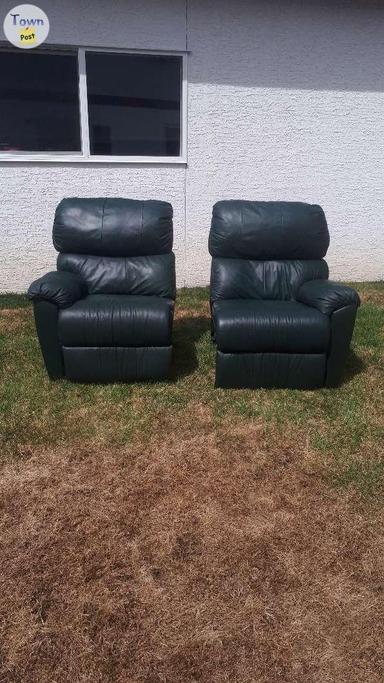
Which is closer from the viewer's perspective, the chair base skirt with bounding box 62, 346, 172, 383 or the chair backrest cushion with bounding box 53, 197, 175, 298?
the chair base skirt with bounding box 62, 346, 172, 383

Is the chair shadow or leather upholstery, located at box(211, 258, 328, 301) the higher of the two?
leather upholstery, located at box(211, 258, 328, 301)

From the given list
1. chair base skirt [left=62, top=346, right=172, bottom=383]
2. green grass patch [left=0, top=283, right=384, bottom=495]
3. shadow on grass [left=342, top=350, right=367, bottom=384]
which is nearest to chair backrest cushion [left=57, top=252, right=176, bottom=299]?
green grass patch [left=0, top=283, right=384, bottom=495]

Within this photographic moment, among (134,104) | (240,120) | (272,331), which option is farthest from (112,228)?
(240,120)

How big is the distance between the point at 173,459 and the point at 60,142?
3645 millimetres

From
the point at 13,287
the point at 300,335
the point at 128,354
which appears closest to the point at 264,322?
the point at 300,335

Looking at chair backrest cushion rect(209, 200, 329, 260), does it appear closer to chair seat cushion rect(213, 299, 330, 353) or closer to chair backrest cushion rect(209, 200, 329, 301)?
chair backrest cushion rect(209, 200, 329, 301)

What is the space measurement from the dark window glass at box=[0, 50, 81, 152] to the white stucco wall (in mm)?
231

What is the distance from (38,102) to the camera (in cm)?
452

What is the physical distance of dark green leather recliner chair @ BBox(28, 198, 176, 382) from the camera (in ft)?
9.21

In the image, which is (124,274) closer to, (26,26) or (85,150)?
(85,150)

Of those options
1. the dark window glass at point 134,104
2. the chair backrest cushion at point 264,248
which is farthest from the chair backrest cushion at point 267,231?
the dark window glass at point 134,104

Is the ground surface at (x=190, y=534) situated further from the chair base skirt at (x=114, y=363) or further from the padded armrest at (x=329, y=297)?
the padded armrest at (x=329, y=297)

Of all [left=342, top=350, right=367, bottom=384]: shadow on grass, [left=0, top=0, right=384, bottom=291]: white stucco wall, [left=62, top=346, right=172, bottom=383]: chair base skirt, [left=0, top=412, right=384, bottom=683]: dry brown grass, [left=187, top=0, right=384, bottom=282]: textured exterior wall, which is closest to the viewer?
[left=0, top=412, right=384, bottom=683]: dry brown grass

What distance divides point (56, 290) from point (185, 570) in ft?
5.88
